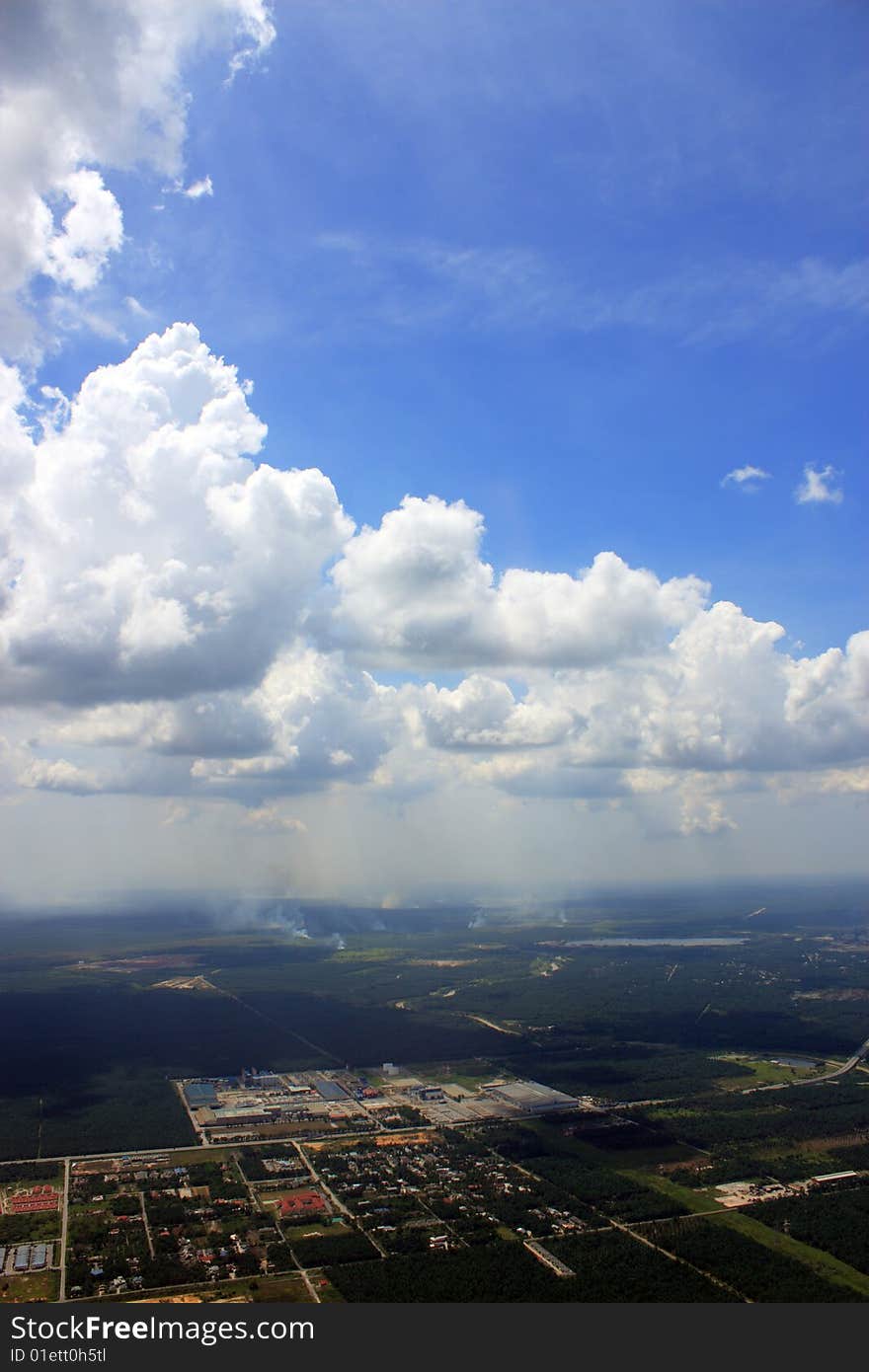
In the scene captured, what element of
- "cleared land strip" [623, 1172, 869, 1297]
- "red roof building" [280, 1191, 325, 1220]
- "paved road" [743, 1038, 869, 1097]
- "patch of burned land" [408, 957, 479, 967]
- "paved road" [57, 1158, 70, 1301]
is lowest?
"patch of burned land" [408, 957, 479, 967]

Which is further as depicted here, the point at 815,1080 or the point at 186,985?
the point at 186,985

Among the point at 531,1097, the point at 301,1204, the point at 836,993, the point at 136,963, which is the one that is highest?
the point at 301,1204

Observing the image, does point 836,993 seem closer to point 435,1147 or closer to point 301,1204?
point 435,1147

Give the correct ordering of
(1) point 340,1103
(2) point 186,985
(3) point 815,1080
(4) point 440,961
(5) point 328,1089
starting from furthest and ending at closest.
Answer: (4) point 440,961 → (2) point 186,985 → (3) point 815,1080 → (5) point 328,1089 → (1) point 340,1103

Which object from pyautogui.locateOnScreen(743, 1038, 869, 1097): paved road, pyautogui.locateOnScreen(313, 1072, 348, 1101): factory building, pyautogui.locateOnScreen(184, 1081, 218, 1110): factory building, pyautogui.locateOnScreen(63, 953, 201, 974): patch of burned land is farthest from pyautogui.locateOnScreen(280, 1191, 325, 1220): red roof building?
pyautogui.locateOnScreen(63, 953, 201, 974): patch of burned land

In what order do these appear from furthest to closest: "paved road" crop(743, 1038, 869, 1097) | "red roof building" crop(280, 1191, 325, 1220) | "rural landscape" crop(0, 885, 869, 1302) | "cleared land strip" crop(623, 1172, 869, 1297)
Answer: "paved road" crop(743, 1038, 869, 1097) < "red roof building" crop(280, 1191, 325, 1220) < "cleared land strip" crop(623, 1172, 869, 1297) < "rural landscape" crop(0, 885, 869, 1302)

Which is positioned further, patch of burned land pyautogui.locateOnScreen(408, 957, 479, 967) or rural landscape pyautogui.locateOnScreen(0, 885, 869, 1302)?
patch of burned land pyautogui.locateOnScreen(408, 957, 479, 967)

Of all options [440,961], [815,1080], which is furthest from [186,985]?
[815,1080]

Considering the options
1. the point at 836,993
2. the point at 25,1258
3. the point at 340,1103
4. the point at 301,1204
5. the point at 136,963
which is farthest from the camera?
the point at 136,963

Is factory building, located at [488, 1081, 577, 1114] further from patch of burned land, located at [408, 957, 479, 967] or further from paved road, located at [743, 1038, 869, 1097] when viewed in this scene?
patch of burned land, located at [408, 957, 479, 967]

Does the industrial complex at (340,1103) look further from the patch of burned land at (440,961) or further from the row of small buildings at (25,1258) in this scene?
the patch of burned land at (440,961)

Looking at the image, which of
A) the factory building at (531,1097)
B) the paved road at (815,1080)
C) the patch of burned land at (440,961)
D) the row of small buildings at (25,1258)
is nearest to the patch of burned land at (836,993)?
the paved road at (815,1080)
